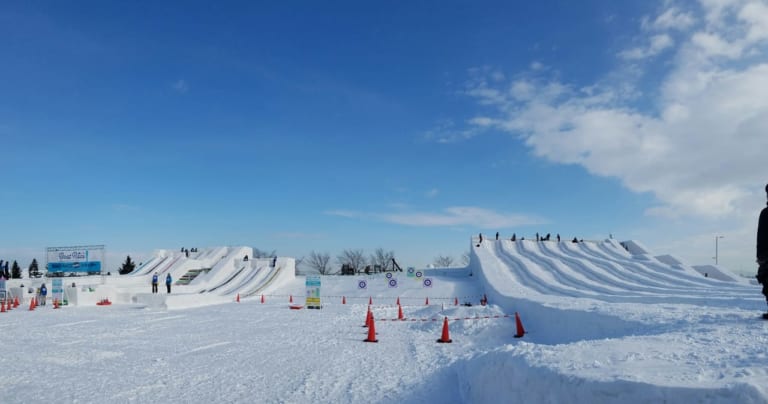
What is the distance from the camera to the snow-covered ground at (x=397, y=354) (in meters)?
5.05

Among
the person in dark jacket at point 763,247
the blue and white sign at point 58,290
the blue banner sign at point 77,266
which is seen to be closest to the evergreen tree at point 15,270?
the blue banner sign at point 77,266

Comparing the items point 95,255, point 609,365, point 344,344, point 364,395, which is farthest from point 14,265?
point 609,365

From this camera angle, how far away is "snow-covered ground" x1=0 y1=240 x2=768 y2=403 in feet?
16.6

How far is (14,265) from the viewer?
5525cm

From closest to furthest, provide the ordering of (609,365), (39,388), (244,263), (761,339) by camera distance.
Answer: (609,365), (761,339), (39,388), (244,263)

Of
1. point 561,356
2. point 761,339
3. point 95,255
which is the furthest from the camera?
point 95,255

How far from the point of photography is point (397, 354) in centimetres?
1083

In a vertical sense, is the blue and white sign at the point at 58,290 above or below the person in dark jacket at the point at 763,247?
below

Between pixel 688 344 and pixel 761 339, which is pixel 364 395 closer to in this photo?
pixel 688 344

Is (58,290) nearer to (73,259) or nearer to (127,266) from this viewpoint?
(73,259)

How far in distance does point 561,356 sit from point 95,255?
3846 cm

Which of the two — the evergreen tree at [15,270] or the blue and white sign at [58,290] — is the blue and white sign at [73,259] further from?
the evergreen tree at [15,270]

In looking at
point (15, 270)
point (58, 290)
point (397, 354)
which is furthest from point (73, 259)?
point (397, 354)

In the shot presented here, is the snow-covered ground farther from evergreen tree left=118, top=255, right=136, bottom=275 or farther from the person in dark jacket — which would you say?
evergreen tree left=118, top=255, right=136, bottom=275
